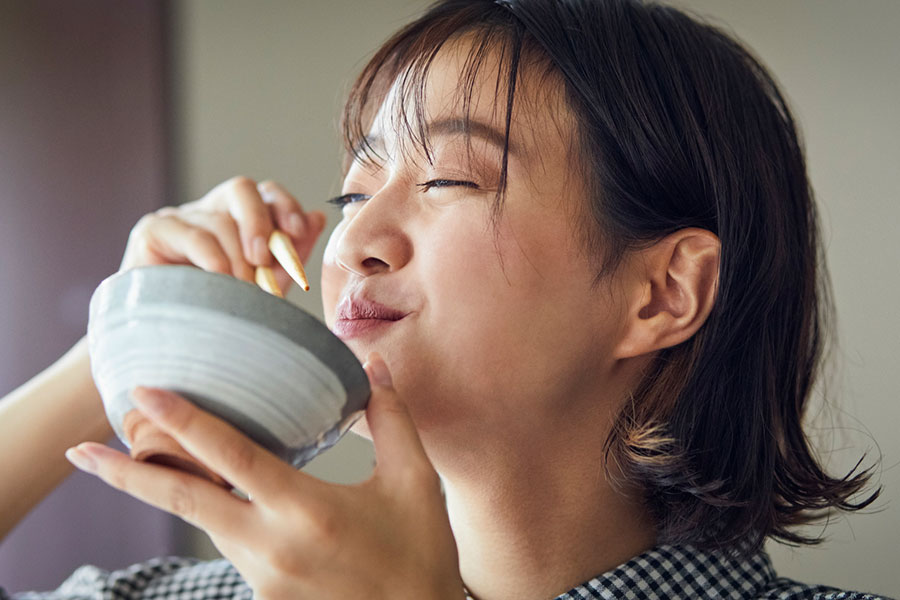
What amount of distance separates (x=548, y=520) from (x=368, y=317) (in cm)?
35

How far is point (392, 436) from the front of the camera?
2.18 ft

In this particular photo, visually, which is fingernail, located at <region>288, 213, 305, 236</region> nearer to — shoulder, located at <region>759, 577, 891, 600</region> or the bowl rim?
the bowl rim

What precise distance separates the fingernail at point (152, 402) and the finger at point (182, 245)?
0.61 metres

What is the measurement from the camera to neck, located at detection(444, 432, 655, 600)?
103 cm

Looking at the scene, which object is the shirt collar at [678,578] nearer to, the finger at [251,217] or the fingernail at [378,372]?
the fingernail at [378,372]

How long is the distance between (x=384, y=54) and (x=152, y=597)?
871 mm

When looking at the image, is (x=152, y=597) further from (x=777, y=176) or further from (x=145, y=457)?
(x=777, y=176)

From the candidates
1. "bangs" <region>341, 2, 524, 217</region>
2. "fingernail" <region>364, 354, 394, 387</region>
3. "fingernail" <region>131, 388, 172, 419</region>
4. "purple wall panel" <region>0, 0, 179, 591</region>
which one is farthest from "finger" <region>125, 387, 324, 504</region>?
"purple wall panel" <region>0, 0, 179, 591</region>

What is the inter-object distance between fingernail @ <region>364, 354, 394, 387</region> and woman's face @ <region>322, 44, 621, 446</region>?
0.17m

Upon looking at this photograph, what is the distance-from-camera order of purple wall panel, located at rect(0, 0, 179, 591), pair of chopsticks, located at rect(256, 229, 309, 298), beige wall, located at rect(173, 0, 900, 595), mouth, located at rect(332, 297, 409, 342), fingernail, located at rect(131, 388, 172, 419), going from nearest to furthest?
fingernail, located at rect(131, 388, 172, 419) → mouth, located at rect(332, 297, 409, 342) → pair of chopsticks, located at rect(256, 229, 309, 298) → beige wall, located at rect(173, 0, 900, 595) → purple wall panel, located at rect(0, 0, 179, 591)

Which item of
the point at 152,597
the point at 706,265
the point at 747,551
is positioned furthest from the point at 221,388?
the point at 152,597

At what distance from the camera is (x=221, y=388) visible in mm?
592

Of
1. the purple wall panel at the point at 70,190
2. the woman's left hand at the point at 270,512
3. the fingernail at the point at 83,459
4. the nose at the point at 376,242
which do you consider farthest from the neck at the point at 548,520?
the purple wall panel at the point at 70,190

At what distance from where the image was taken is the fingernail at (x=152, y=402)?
577 millimetres
